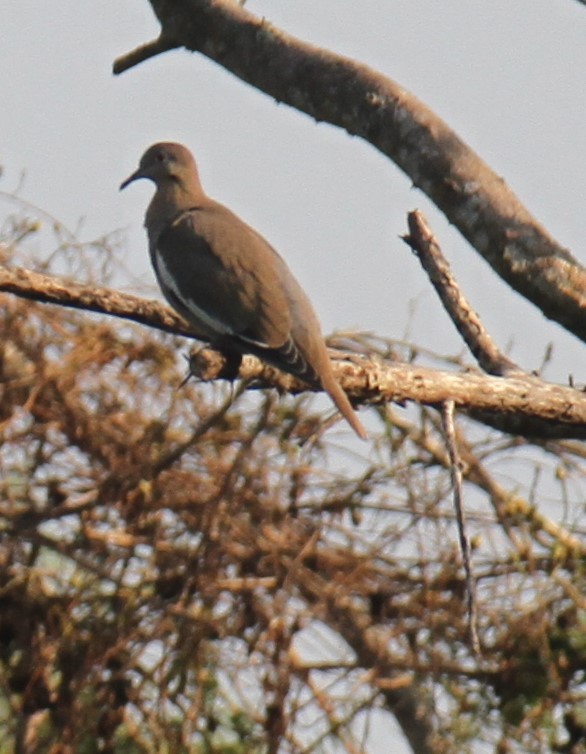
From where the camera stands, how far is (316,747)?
4250 mm

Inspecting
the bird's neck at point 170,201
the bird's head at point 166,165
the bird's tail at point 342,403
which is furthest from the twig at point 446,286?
the bird's head at point 166,165

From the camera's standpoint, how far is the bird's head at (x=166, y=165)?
216 inches

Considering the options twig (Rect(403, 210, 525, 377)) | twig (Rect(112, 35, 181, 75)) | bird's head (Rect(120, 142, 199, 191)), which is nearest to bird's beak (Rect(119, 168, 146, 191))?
bird's head (Rect(120, 142, 199, 191))

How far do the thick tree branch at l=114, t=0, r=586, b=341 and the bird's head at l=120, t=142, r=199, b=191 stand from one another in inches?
77.1

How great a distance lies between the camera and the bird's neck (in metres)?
5.18

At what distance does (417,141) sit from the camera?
317cm

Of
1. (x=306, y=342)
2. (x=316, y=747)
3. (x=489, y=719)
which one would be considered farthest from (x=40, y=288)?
(x=489, y=719)

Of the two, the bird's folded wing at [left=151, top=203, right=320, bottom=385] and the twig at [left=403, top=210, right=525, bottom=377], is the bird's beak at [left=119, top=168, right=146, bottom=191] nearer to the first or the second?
the bird's folded wing at [left=151, top=203, right=320, bottom=385]

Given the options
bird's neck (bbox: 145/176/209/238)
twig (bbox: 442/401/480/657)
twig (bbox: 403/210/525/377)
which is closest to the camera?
twig (bbox: 442/401/480/657)

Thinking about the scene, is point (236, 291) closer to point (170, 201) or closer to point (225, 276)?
point (225, 276)

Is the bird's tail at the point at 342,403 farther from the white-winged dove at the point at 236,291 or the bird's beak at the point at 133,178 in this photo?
the bird's beak at the point at 133,178

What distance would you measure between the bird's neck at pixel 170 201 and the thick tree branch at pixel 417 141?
167 centimetres

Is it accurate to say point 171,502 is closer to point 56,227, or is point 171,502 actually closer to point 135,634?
point 135,634

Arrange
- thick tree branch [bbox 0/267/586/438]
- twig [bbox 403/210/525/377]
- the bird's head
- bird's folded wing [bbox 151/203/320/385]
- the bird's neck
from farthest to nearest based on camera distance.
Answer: the bird's head, the bird's neck, bird's folded wing [bbox 151/203/320/385], twig [bbox 403/210/525/377], thick tree branch [bbox 0/267/586/438]
